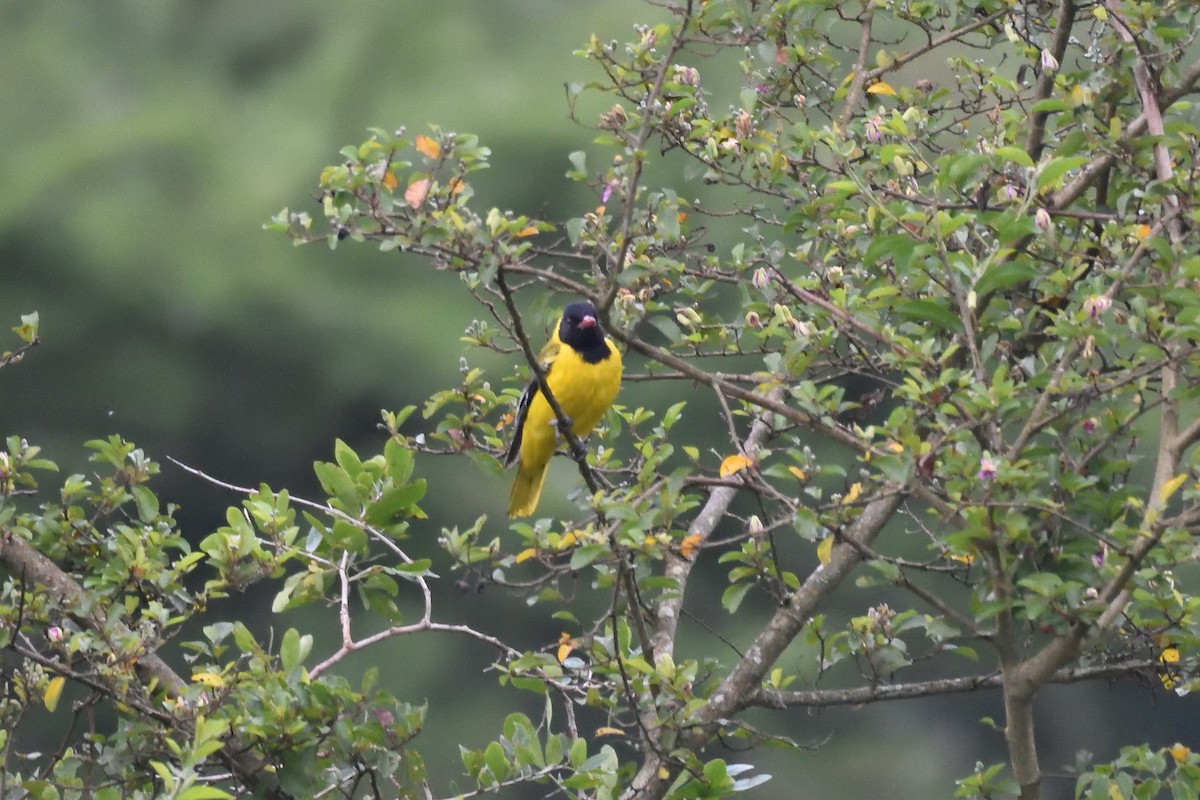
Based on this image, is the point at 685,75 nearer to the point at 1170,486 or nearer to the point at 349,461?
the point at 349,461

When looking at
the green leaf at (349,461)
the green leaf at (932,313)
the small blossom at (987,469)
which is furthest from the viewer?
the green leaf at (349,461)

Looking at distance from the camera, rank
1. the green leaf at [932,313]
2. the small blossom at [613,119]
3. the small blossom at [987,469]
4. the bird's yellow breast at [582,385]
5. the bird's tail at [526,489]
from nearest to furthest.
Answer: the small blossom at [987,469] → the green leaf at [932,313] → the small blossom at [613,119] → the bird's yellow breast at [582,385] → the bird's tail at [526,489]

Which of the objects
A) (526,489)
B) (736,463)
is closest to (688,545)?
(736,463)

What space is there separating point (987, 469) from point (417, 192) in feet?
2.77

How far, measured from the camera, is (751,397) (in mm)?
1943

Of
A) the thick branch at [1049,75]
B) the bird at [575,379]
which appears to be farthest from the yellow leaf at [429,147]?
the bird at [575,379]

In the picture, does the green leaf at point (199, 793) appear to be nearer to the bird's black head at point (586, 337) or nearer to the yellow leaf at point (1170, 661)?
the yellow leaf at point (1170, 661)

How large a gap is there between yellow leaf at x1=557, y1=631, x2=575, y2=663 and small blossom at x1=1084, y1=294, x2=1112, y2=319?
0.96 metres

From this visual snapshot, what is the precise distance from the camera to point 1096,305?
1771 mm

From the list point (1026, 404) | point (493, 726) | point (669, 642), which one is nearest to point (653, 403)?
point (493, 726)

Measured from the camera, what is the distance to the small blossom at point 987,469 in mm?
1739

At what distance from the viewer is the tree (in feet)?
6.02

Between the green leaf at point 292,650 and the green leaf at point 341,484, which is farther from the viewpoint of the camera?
the green leaf at point 341,484

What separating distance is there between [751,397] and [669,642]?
98 cm
